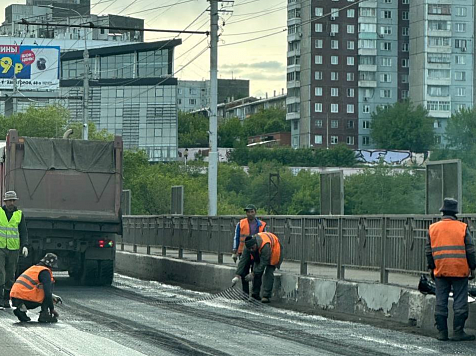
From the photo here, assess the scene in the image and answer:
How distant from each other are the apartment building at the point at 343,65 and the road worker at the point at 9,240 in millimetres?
138968

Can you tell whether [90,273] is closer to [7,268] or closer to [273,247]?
[273,247]

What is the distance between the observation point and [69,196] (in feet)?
76.6

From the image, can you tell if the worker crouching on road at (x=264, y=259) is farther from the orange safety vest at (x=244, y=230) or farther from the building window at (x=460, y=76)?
the building window at (x=460, y=76)

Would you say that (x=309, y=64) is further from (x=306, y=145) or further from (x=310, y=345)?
(x=310, y=345)

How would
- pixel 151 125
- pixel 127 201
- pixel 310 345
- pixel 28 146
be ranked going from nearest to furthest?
pixel 310 345 < pixel 28 146 < pixel 127 201 < pixel 151 125


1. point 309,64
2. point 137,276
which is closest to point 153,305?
point 137,276

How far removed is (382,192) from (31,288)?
12213 cm

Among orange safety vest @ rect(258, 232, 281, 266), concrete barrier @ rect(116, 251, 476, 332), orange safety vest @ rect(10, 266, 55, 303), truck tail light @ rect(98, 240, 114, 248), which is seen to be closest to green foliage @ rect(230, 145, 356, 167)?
concrete barrier @ rect(116, 251, 476, 332)

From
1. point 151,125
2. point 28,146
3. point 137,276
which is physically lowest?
point 137,276

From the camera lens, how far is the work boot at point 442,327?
1348cm

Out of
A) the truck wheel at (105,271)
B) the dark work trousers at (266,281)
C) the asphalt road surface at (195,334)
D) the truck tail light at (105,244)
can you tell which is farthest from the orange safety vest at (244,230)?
the truck wheel at (105,271)

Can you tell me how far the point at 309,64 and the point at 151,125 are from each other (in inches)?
1010

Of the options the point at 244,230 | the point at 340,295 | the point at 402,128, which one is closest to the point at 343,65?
the point at 402,128

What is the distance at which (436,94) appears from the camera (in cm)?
16262
